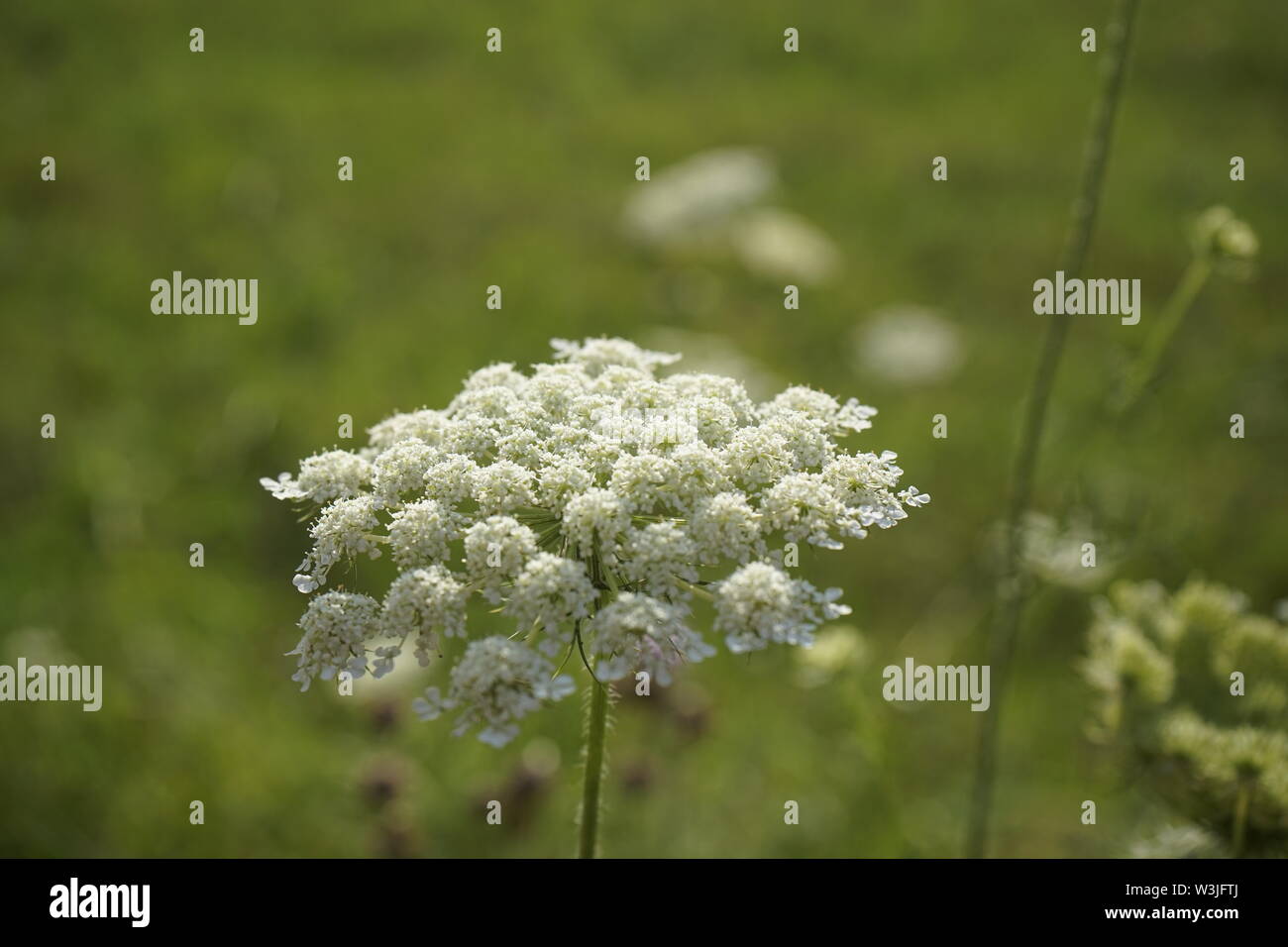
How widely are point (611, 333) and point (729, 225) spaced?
228 cm

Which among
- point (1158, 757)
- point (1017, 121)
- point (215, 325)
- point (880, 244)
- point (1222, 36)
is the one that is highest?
point (1222, 36)

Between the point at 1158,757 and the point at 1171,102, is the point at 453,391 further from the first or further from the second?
the point at 1171,102

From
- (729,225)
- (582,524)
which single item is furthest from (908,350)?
(582,524)

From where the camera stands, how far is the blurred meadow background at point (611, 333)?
5398 millimetres

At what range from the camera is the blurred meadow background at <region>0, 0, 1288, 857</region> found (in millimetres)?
5398

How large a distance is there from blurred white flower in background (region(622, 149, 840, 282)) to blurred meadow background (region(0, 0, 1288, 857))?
2.1 inches

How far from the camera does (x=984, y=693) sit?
7.14 metres

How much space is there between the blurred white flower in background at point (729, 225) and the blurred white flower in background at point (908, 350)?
116 cm

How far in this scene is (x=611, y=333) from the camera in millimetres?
9922

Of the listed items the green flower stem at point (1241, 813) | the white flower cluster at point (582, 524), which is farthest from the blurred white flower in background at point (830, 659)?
the green flower stem at point (1241, 813)

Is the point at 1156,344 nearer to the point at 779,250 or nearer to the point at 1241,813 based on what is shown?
the point at 1241,813

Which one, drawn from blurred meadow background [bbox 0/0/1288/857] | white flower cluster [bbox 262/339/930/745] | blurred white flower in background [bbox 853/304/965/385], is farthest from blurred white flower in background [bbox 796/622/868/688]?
blurred white flower in background [bbox 853/304/965/385]
